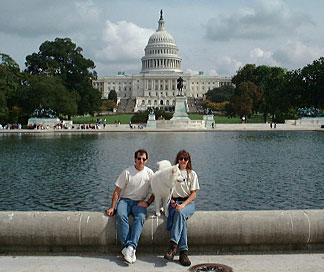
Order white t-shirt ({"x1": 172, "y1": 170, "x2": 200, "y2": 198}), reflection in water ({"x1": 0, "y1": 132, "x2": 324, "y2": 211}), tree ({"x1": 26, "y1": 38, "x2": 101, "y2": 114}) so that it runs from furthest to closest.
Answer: tree ({"x1": 26, "y1": 38, "x2": 101, "y2": 114})
reflection in water ({"x1": 0, "y1": 132, "x2": 324, "y2": 211})
white t-shirt ({"x1": 172, "y1": 170, "x2": 200, "y2": 198})

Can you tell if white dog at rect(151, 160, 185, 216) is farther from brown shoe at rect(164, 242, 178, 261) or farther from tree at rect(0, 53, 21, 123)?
tree at rect(0, 53, 21, 123)

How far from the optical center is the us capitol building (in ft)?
533

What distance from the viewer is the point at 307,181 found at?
13.9 meters

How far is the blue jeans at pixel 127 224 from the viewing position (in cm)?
596

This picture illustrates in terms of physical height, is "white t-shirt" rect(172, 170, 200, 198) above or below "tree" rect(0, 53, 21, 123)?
below

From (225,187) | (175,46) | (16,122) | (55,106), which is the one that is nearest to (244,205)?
(225,187)

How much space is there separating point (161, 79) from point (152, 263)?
16239 centimetres

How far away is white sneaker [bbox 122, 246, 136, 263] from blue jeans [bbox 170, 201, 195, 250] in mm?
523

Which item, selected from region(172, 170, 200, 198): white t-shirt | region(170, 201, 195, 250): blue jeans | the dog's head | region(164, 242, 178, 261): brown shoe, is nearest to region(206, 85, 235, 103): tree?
region(172, 170, 200, 198): white t-shirt

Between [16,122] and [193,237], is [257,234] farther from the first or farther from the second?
[16,122]

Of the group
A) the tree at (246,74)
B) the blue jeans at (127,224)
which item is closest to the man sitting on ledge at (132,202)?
the blue jeans at (127,224)

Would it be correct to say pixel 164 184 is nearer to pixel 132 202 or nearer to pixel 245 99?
pixel 132 202

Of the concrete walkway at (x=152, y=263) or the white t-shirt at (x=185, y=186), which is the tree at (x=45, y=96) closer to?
the white t-shirt at (x=185, y=186)

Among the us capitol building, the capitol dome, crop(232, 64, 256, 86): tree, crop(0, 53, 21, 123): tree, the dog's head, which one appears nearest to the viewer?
the dog's head
